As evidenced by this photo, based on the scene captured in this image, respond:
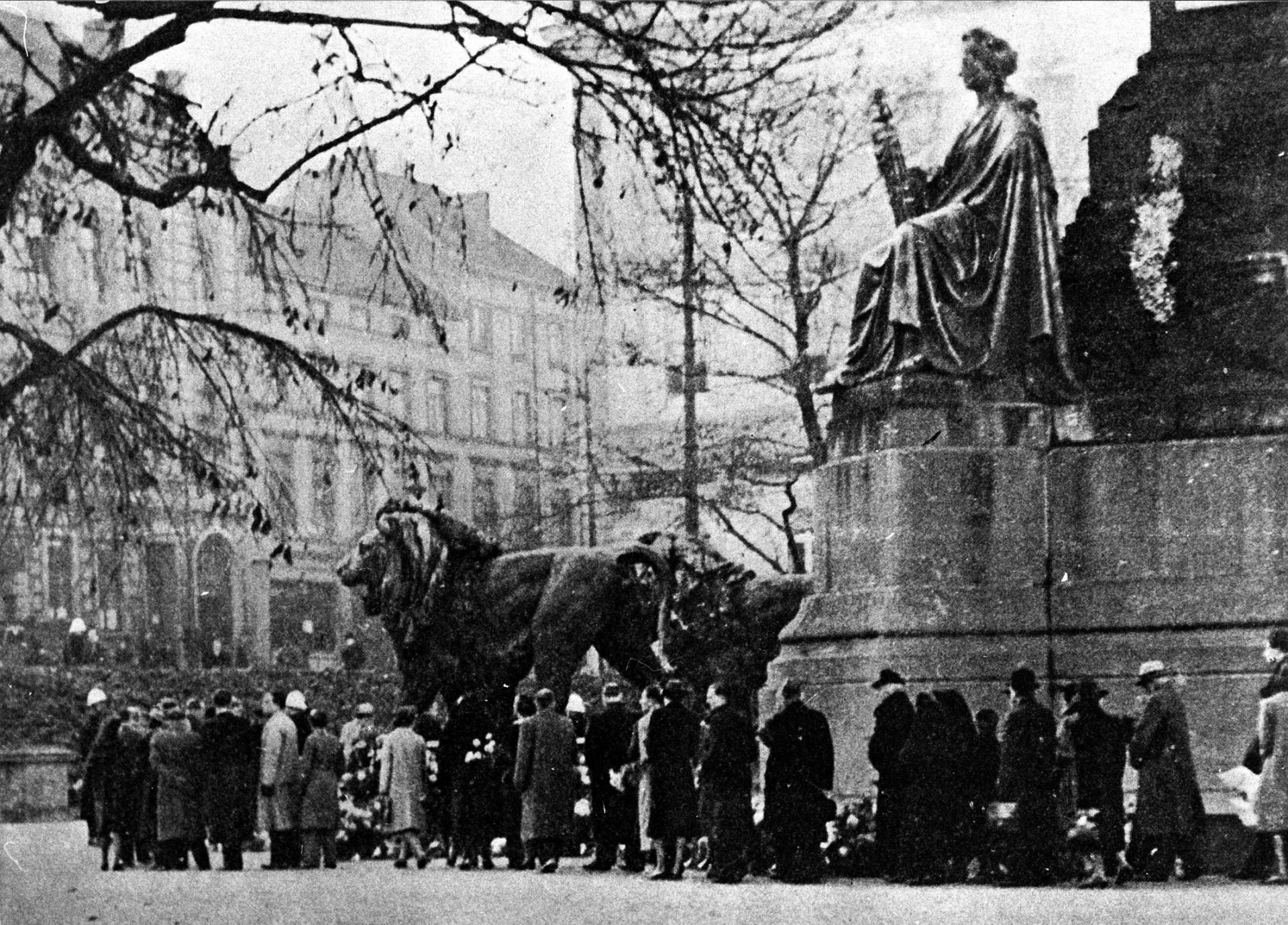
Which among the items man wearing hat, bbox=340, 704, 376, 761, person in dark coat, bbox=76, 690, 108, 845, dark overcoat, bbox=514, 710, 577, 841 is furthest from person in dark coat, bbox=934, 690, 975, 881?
person in dark coat, bbox=76, 690, 108, 845

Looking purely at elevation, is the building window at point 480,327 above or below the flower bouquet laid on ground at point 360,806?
above

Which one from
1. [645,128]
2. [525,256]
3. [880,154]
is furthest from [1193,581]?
[525,256]

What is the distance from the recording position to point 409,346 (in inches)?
1449

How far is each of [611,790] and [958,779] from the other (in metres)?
3.76

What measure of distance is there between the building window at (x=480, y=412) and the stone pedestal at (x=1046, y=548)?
49.1 ft

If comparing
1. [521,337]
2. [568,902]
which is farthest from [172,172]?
[521,337]

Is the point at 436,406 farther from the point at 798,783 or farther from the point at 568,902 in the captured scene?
the point at 568,902

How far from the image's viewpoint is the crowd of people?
14727 mm

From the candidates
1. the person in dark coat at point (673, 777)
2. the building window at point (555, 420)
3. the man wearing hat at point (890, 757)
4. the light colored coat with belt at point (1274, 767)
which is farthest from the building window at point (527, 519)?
the light colored coat with belt at point (1274, 767)

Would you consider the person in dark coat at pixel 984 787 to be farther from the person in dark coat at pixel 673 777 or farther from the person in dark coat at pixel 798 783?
the person in dark coat at pixel 673 777

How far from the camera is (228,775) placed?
67.5 ft

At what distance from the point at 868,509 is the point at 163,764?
6.73 metres

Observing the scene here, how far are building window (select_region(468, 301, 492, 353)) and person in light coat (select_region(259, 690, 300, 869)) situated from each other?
12.3 meters

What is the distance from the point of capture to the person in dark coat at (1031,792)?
48.1 ft
